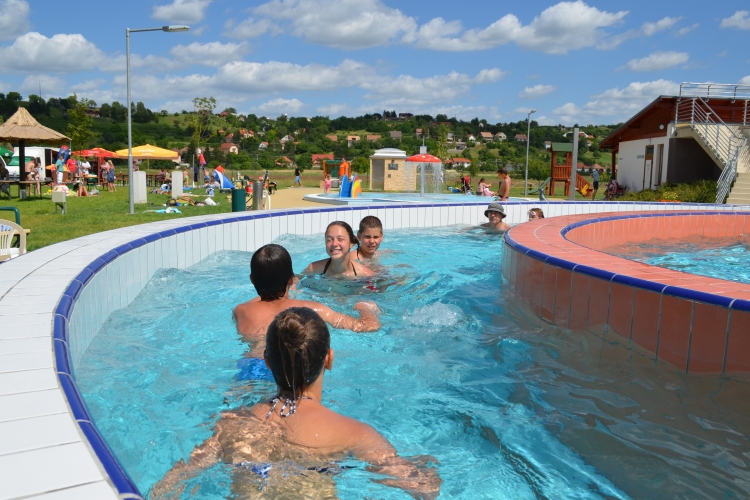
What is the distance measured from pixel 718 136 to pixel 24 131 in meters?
23.7

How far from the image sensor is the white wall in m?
26.1

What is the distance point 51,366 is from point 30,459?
32.2 inches

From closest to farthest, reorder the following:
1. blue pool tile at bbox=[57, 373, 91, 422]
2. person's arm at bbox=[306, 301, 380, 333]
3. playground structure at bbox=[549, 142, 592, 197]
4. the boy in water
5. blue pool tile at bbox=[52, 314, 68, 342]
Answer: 1. blue pool tile at bbox=[57, 373, 91, 422]
2. blue pool tile at bbox=[52, 314, 68, 342]
3. person's arm at bbox=[306, 301, 380, 333]
4. the boy in water
5. playground structure at bbox=[549, 142, 592, 197]

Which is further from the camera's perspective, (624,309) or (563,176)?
(563,176)

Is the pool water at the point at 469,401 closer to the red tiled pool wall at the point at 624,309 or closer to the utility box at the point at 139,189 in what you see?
the red tiled pool wall at the point at 624,309

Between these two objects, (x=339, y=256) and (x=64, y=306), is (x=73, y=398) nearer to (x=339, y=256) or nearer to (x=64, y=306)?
(x=64, y=306)

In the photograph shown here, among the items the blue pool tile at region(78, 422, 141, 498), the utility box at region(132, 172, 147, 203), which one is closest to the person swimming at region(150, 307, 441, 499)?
the blue pool tile at region(78, 422, 141, 498)

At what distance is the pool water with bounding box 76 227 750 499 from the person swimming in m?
0.06

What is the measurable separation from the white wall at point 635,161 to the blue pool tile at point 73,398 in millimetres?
26964

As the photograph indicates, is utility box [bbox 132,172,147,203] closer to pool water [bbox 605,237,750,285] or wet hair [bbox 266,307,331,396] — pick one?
pool water [bbox 605,237,750,285]

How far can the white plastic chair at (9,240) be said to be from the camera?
17.8ft

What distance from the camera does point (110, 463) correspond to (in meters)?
1.59

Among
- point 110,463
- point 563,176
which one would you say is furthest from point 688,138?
point 110,463

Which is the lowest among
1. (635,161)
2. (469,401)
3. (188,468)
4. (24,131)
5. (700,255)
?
(469,401)
